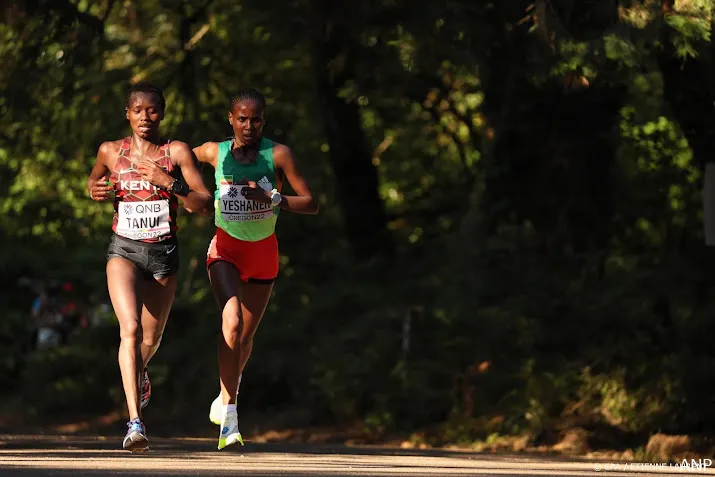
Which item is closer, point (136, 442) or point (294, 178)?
point (136, 442)

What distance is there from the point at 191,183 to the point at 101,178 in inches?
26.1

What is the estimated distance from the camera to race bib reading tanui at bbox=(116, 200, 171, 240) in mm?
10531

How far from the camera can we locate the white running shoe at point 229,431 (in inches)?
423

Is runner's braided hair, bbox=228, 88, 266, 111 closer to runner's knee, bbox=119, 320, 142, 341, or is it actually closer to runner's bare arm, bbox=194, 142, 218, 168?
runner's bare arm, bbox=194, 142, 218, 168

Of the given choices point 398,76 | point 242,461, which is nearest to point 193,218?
point 398,76

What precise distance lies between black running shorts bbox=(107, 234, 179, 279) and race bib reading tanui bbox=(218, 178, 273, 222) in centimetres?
48

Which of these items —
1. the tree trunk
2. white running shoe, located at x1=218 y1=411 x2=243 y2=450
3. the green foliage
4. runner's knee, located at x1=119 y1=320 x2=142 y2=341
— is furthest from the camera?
the tree trunk

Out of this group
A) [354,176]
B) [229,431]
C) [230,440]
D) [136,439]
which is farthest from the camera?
[354,176]

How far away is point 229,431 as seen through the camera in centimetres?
1087

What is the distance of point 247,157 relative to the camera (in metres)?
11.2

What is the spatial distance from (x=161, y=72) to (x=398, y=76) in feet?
9.48

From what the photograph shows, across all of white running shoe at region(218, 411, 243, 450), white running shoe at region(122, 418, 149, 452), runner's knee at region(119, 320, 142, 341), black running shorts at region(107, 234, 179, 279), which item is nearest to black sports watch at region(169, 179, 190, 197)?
black running shorts at region(107, 234, 179, 279)

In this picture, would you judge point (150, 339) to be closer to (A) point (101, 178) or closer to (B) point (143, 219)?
(B) point (143, 219)

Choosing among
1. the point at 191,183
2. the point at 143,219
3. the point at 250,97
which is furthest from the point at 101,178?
the point at 250,97
